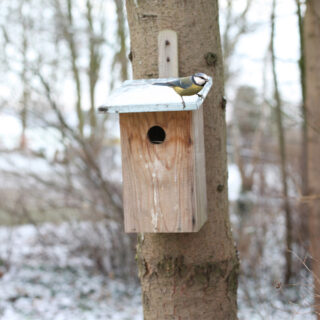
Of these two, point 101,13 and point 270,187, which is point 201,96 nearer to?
point 270,187

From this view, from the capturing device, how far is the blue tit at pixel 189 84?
1828 mm

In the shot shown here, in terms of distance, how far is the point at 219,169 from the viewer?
2066 mm

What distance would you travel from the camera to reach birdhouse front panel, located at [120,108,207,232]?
189 centimetres

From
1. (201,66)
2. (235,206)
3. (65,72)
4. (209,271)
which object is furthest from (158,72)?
(65,72)

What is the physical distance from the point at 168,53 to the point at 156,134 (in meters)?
0.37

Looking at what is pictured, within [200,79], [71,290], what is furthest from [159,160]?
[71,290]

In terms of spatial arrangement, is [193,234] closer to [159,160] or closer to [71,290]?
[159,160]

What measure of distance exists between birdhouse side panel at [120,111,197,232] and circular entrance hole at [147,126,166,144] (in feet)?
0.11

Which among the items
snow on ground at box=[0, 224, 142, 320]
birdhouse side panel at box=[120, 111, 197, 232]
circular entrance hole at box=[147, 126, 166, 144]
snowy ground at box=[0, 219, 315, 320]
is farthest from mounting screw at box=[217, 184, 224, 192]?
snow on ground at box=[0, 224, 142, 320]

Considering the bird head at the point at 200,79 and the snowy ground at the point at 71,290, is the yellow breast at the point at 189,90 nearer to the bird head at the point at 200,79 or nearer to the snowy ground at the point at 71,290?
the bird head at the point at 200,79

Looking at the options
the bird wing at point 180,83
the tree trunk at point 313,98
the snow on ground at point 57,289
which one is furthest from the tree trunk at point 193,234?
the tree trunk at point 313,98

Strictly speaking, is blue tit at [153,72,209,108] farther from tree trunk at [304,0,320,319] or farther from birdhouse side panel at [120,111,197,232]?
tree trunk at [304,0,320,319]

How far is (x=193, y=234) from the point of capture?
2008mm

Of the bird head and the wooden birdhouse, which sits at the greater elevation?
the bird head
